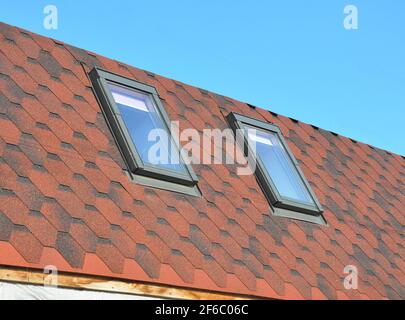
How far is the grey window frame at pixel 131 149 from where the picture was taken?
7672mm

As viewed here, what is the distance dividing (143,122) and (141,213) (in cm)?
160

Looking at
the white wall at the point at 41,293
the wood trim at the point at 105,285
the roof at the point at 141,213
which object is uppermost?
the roof at the point at 141,213

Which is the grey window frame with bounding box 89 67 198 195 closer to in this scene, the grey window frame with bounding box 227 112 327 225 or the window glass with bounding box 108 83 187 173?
the window glass with bounding box 108 83 187 173

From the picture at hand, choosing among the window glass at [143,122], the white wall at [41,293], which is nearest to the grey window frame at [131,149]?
the window glass at [143,122]

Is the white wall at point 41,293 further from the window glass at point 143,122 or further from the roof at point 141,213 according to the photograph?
the window glass at point 143,122

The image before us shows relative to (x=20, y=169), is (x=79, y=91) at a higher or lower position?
higher

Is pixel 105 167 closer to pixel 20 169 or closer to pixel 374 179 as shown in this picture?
pixel 20 169

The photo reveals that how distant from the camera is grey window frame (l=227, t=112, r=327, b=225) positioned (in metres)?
8.99

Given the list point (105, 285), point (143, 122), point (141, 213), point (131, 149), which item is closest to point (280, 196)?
point (143, 122)

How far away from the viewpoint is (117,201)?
23.3ft

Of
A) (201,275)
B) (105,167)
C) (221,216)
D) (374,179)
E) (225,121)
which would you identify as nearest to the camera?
(201,275)

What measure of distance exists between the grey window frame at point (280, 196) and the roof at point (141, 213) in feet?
0.41
